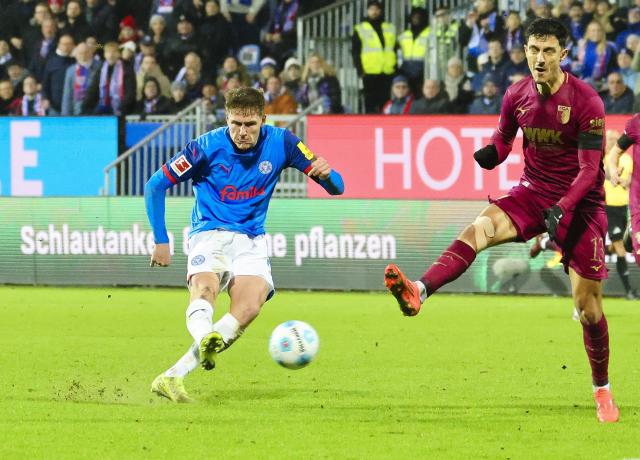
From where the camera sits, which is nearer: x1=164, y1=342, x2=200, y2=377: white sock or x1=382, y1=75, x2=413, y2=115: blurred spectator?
x1=164, y1=342, x2=200, y2=377: white sock

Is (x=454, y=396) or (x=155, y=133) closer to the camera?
(x=454, y=396)

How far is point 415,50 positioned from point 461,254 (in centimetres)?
1417

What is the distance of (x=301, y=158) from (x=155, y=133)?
12.5m

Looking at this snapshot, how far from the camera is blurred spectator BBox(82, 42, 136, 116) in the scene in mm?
22219

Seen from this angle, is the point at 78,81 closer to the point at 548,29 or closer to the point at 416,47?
the point at 416,47

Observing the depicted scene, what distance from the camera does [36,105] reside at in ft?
75.8

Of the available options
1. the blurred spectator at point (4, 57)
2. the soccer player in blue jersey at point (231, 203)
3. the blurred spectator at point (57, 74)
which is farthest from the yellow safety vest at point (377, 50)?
the soccer player in blue jersey at point (231, 203)

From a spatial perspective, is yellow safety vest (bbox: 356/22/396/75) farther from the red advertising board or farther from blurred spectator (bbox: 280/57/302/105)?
the red advertising board

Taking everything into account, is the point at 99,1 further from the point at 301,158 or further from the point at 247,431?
the point at 247,431

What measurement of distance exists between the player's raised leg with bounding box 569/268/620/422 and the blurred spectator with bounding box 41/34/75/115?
16168 millimetres

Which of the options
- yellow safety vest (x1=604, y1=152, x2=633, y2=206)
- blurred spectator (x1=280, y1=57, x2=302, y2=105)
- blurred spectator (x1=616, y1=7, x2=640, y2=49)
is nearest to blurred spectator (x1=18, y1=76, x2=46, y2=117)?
blurred spectator (x1=280, y1=57, x2=302, y2=105)

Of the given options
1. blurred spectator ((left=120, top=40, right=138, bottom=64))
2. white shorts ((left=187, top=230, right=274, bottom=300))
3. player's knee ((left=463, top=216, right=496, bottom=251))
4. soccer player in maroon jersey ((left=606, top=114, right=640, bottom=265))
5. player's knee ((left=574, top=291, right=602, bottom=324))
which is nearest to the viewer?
player's knee ((left=463, top=216, right=496, bottom=251))

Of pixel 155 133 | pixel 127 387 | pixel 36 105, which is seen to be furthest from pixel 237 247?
pixel 36 105

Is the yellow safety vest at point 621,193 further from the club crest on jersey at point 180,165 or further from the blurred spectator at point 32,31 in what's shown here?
the blurred spectator at point 32,31
